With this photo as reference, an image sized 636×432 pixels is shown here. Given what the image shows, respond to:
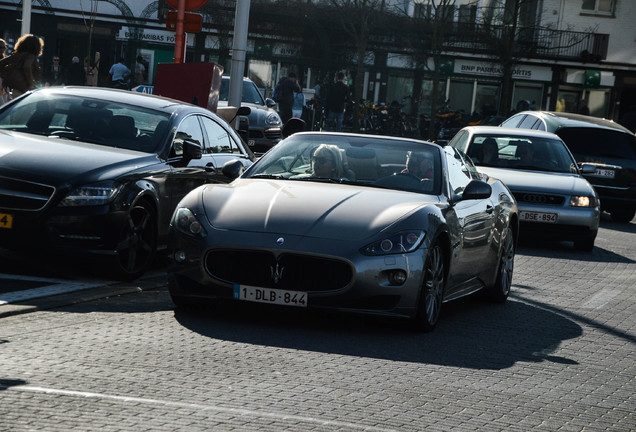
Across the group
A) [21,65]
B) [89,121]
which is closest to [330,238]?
[89,121]

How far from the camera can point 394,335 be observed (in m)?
8.23

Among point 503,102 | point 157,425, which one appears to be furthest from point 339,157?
point 503,102

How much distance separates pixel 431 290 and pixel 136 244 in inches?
110

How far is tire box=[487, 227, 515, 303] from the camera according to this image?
1053 centimetres

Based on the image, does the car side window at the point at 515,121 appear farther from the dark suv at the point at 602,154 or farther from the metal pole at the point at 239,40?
the metal pole at the point at 239,40

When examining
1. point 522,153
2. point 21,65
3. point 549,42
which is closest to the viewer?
point 21,65

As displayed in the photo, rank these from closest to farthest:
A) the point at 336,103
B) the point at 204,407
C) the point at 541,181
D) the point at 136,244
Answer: the point at 204,407
the point at 136,244
the point at 541,181
the point at 336,103

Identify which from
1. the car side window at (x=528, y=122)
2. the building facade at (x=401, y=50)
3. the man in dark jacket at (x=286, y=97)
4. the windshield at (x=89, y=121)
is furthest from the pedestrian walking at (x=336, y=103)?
the windshield at (x=89, y=121)

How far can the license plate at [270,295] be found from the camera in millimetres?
7914

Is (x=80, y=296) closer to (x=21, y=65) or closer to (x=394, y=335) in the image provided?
(x=394, y=335)

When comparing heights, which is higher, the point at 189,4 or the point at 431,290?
the point at 189,4

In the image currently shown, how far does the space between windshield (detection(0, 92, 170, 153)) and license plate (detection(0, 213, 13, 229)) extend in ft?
4.69

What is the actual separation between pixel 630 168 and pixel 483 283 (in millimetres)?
12602

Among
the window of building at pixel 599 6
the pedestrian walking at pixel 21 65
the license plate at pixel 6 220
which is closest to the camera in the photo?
the license plate at pixel 6 220
